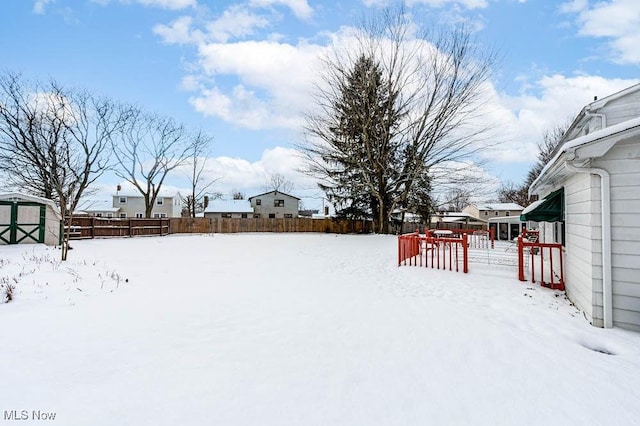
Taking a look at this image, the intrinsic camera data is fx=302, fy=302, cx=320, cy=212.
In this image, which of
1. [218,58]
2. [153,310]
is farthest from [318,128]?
[153,310]

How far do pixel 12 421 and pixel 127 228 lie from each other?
2035 centimetres

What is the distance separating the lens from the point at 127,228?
19641 millimetres

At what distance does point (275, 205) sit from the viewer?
3881 cm

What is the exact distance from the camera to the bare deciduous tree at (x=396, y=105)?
17.5m

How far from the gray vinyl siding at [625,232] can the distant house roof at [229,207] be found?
36.7m

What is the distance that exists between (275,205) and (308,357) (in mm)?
36206

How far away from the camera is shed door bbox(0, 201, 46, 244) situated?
12.1m

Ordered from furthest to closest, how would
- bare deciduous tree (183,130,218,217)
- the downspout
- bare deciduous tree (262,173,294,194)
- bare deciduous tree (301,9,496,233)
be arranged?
1. bare deciduous tree (262,173,294,194)
2. bare deciduous tree (183,130,218,217)
3. bare deciduous tree (301,9,496,233)
4. the downspout

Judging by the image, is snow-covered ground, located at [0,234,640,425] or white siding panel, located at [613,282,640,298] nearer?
snow-covered ground, located at [0,234,640,425]

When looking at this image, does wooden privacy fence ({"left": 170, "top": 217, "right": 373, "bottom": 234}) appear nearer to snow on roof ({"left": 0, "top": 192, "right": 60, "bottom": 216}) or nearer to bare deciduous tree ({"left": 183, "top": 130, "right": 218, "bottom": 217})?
bare deciduous tree ({"left": 183, "top": 130, "right": 218, "bottom": 217})

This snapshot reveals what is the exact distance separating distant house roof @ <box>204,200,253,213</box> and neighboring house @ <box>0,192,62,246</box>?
24906mm

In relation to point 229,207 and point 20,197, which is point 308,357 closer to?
point 20,197

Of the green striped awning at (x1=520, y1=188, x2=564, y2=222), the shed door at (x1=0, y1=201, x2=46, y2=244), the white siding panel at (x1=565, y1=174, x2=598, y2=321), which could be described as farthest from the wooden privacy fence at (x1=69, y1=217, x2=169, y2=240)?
the white siding panel at (x1=565, y1=174, x2=598, y2=321)

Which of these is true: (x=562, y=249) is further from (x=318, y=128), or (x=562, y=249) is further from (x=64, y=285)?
(x=318, y=128)
